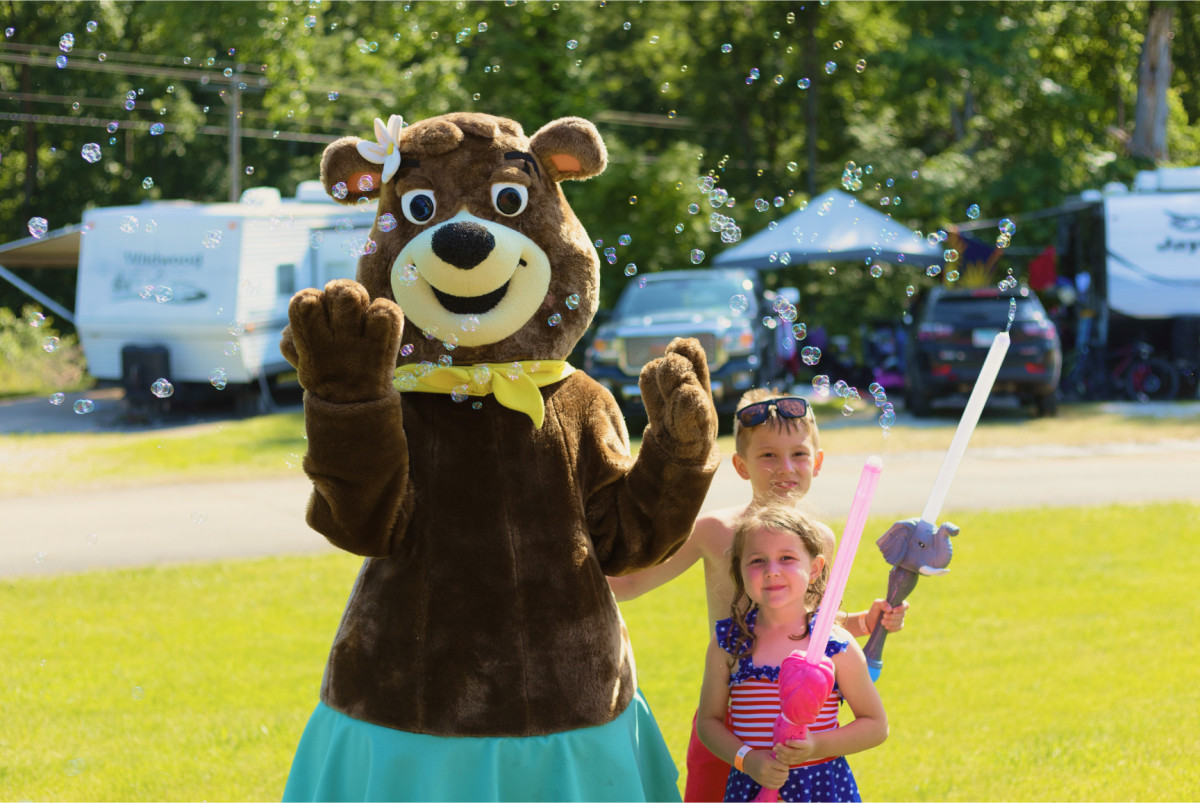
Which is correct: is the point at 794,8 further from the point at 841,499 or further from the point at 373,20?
the point at 841,499

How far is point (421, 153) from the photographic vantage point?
295 cm

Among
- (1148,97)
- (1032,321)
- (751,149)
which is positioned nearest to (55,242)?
(751,149)

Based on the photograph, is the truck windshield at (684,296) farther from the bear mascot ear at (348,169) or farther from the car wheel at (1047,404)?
the bear mascot ear at (348,169)

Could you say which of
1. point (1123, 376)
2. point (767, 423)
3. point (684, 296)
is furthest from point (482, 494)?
point (1123, 376)

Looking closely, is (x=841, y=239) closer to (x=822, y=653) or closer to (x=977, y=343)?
(x=977, y=343)

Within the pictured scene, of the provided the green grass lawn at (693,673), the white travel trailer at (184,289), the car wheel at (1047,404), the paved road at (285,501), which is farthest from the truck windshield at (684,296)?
the green grass lawn at (693,673)

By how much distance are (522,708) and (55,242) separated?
69.3 ft

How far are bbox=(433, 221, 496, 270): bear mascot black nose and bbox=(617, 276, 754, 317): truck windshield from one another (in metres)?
10.5

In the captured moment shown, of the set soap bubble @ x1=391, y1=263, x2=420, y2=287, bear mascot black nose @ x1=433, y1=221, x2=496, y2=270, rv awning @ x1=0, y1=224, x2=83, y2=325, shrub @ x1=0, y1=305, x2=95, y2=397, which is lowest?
shrub @ x1=0, y1=305, x2=95, y2=397

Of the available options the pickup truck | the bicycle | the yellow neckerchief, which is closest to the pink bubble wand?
the yellow neckerchief

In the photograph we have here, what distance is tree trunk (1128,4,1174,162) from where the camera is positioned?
71.6 ft

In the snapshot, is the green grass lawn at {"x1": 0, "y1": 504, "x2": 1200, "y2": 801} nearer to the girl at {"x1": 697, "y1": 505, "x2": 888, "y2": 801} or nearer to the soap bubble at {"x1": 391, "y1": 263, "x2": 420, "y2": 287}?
the girl at {"x1": 697, "y1": 505, "x2": 888, "y2": 801}

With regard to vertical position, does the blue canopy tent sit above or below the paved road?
above

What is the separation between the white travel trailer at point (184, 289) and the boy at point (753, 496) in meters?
11.8
